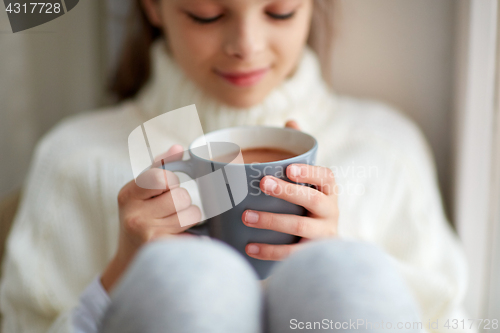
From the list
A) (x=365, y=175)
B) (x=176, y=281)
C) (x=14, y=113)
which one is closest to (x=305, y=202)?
(x=176, y=281)

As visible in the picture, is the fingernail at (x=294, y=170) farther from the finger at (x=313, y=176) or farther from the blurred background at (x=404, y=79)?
the blurred background at (x=404, y=79)

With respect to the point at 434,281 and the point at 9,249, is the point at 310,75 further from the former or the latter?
the point at 9,249

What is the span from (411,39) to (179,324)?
0.43 metres

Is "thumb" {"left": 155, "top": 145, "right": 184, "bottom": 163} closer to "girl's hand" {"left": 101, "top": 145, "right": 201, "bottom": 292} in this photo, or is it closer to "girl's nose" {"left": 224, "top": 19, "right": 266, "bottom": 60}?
"girl's hand" {"left": 101, "top": 145, "right": 201, "bottom": 292}

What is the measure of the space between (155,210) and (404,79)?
392 millimetres

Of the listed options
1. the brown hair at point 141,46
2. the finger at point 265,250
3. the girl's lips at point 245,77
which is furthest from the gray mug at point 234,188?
the brown hair at point 141,46

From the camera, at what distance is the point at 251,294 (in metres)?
0.15

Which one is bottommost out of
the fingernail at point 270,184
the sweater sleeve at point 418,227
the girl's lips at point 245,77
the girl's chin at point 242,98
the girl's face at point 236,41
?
the sweater sleeve at point 418,227

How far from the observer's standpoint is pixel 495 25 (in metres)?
0.28

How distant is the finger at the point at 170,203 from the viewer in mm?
216

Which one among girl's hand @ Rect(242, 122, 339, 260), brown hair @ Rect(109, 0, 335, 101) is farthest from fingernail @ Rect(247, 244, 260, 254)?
brown hair @ Rect(109, 0, 335, 101)

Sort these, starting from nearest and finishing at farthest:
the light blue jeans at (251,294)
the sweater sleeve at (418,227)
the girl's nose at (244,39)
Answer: the light blue jeans at (251,294)
the girl's nose at (244,39)
the sweater sleeve at (418,227)

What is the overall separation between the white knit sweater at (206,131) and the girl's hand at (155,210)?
0.09 meters

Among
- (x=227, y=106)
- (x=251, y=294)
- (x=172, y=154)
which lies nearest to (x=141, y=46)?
(x=227, y=106)
